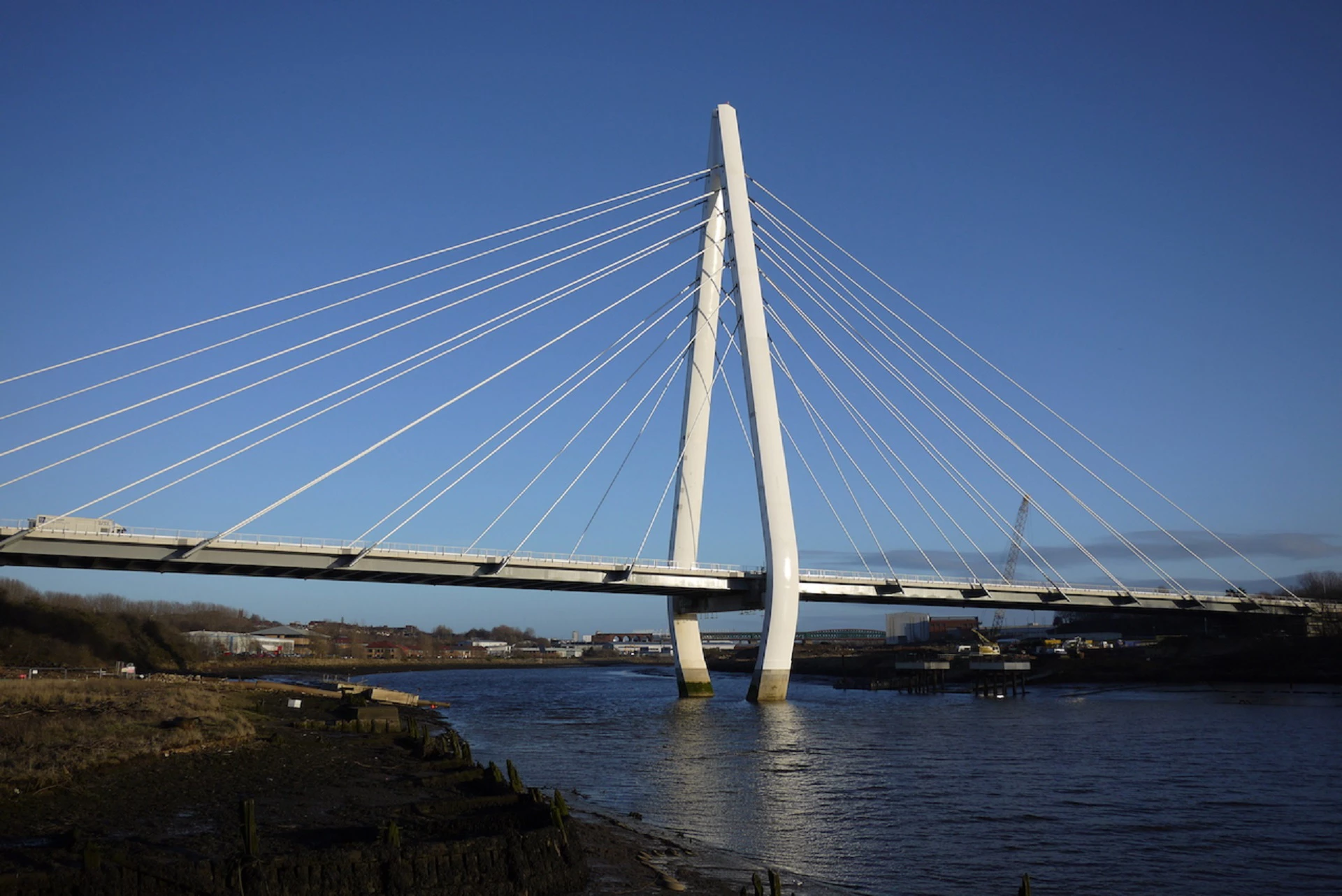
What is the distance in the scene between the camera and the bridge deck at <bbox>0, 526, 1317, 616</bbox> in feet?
118

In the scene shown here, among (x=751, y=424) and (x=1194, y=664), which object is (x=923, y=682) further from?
(x=751, y=424)

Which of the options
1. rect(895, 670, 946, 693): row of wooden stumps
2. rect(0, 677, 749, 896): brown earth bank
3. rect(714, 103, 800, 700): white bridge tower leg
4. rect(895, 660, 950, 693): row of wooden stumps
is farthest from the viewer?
rect(895, 670, 946, 693): row of wooden stumps

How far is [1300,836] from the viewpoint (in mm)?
17438

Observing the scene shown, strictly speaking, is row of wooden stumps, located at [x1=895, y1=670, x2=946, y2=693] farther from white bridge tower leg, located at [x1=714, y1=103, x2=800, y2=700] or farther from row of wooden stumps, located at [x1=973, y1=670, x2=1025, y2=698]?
white bridge tower leg, located at [x1=714, y1=103, x2=800, y2=700]

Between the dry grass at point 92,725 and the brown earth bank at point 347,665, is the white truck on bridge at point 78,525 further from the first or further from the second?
the brown earth bank at point 347,665

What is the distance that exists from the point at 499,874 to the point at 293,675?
254 feet

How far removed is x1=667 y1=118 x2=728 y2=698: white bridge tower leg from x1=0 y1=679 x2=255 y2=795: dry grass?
20.9 m

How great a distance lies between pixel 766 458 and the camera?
42.7m

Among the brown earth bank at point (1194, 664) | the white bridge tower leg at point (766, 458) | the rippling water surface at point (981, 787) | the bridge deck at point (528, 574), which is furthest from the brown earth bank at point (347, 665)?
the brown earth bank at point (1194, 664)

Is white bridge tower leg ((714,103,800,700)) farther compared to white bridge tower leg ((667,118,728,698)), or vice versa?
white bridge tower leg ((667,118,728,698))

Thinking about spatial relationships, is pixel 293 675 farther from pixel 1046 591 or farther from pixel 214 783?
pixel 214 783

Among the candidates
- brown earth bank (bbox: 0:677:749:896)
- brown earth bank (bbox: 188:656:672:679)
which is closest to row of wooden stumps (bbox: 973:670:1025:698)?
brown earth bank (bbox: 0:677:749:896)

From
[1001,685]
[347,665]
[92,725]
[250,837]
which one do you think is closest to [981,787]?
[250,837]

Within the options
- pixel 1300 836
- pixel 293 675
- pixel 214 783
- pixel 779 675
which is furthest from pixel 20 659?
pixel 1300 836
